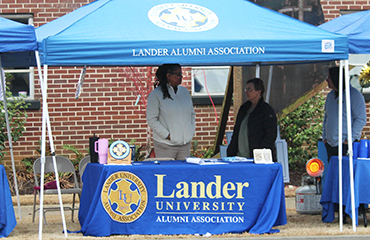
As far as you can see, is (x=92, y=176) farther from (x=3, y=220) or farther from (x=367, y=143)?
(x=367, y=143)

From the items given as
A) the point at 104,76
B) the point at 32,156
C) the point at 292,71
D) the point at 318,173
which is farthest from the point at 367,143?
the point at 32,156

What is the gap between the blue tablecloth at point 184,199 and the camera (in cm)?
582

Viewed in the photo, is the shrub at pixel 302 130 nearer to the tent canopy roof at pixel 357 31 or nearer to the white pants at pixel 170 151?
the tent canopy roof at pixel 357 31

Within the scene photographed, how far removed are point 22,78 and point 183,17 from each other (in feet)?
16.9

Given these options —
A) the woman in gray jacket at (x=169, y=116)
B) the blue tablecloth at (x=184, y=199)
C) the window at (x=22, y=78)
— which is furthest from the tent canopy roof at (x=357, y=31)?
the window at (x=22, y=78)

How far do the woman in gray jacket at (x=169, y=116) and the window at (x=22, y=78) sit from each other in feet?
14.3

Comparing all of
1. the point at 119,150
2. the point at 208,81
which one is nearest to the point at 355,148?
the point at 119,150

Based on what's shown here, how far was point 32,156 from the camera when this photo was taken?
10.2 metres

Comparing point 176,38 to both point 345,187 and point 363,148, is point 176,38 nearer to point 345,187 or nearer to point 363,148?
point 363,148

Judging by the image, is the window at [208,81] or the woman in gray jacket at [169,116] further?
the window at [208,81]

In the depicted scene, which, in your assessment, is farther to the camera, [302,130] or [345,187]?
[302,130]

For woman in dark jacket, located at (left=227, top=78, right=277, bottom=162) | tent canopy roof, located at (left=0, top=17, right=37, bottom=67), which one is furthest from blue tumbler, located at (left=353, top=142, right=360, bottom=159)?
tent canopy roof, located at (left=0, top=17, right=37, bottom=67)

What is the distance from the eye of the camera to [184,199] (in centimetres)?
587

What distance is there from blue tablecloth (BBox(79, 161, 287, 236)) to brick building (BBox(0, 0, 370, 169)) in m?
4.47
